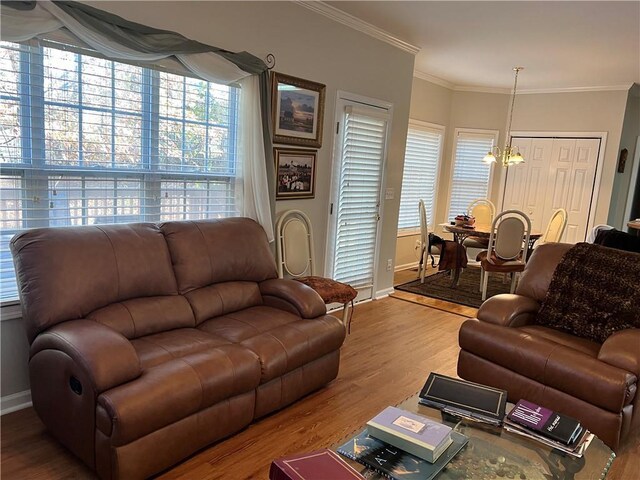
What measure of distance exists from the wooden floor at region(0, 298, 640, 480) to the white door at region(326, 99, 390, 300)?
27.3 inches

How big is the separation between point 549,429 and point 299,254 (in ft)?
8.05

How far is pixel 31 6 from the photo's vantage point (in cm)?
224

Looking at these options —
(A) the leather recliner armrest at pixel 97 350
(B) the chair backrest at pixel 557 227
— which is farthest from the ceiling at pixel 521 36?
(A) the leather recliner armrest at pixel 97 350

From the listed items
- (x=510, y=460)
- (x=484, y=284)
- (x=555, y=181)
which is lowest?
(x=484, y=284)

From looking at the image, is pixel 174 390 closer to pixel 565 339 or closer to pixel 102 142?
pixel 102 142

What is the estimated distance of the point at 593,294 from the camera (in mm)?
2959

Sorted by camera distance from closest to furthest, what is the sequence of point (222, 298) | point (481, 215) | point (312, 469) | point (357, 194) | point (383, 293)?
point (312, 469) < point (222, 298) < point (357, 194) < point (383, 293) < point (481, 215)

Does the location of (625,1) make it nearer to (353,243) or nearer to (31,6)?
(353,243)

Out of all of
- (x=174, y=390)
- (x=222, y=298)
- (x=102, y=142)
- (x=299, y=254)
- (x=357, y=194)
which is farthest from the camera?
(x=357, y=194)

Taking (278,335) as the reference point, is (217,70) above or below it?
above

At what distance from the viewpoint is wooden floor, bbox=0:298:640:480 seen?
2141mm

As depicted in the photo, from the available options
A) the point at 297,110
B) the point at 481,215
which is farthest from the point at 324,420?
the point at 481,215

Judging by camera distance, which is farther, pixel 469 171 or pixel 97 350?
pixel 469 171

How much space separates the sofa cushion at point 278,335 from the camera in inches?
97.3
